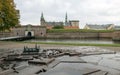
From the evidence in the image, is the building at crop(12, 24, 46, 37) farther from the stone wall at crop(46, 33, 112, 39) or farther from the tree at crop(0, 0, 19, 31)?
the tree at crop(0, 0, 19, 31)

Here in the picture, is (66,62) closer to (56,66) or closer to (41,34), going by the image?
(56,66)

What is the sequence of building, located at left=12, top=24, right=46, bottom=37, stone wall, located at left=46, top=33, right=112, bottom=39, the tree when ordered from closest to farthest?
the tree, stone wall, located at left=46, top=33, right=112, bottom=39, building, located at left=12, top=24, right=46, bottom=37

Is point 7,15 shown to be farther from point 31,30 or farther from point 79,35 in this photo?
point 31,30

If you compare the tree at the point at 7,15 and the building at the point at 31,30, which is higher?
the tree at the point at 7,15

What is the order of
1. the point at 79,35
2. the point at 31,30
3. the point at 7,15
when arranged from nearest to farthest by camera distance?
the point at 7,15
the point at 79,35
the point at 31,30

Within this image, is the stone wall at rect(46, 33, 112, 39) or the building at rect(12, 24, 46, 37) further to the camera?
the building at rect(12, 24, 46, 37)

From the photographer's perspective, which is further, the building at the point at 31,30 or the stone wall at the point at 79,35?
the building at the point at 31,30

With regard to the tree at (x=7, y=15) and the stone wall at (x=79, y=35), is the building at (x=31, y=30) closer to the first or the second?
the stone wall at (x=79, y=35)

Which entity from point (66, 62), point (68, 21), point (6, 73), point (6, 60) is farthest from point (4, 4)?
point (68, 21)

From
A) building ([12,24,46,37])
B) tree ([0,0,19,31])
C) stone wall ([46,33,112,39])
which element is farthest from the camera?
building ([12,24,46,37])

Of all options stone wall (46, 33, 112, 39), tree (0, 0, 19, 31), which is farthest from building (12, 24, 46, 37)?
tree (0, 0, 19, 31)

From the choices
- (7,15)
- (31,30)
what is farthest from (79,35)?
(7,15)

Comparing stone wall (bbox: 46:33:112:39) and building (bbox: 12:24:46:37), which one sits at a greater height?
building (bbox: 12:24:46:37)

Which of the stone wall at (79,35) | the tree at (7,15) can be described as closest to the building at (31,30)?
the stone wall at (79,35)
